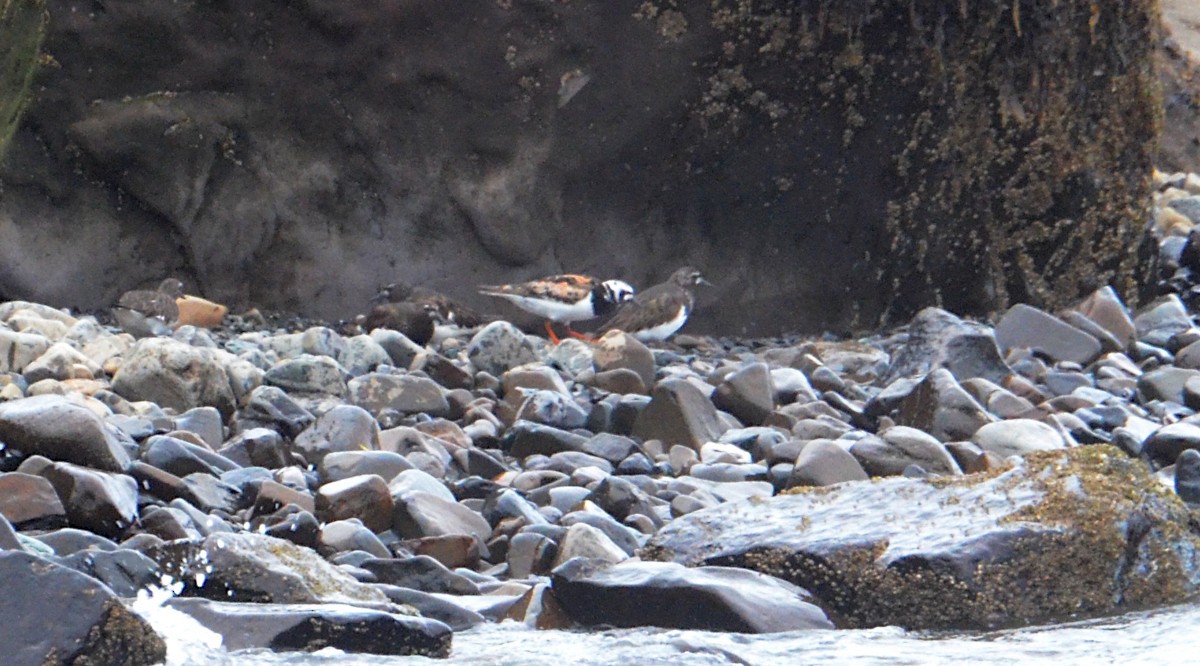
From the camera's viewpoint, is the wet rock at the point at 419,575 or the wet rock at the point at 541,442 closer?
the wet rock at the point at 419,575

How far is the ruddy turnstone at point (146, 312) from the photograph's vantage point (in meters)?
8.02

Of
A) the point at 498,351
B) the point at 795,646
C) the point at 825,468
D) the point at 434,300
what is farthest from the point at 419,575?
the point at 434,300

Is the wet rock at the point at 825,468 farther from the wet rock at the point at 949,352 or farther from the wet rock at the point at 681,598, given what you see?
the wet rock at the point at 949,352

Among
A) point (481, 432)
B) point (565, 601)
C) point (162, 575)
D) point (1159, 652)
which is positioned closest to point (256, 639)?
point (162, 575)

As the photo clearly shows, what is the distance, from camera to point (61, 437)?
414 cm

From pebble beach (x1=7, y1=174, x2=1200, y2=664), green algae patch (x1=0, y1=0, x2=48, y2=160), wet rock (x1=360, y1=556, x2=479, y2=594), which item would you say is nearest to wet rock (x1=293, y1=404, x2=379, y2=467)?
pebble beach (x1=7, y1=174, x2=1200, y2=664)

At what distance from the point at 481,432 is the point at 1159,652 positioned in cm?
311

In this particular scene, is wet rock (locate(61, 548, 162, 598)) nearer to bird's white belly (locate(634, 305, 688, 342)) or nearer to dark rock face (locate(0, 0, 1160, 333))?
bird's white belly (locate(634, 305, 688, 342))

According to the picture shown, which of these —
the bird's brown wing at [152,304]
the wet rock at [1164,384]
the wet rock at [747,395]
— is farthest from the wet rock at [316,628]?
the bird's brown wing at [152,304]

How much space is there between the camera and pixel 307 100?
893 cm

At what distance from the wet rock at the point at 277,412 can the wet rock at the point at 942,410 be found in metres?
2.56

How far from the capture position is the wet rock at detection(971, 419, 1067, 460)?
5480 millimetres

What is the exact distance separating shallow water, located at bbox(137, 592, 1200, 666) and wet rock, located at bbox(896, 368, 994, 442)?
8.54ft

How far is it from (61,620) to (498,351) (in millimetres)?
4675
